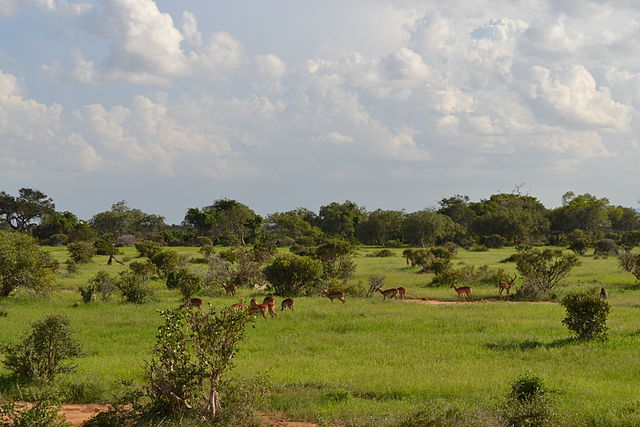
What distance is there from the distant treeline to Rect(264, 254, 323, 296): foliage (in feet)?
153

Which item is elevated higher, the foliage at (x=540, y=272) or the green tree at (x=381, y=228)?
the green tree at (x=381, y=228)

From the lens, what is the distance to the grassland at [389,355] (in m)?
10.6

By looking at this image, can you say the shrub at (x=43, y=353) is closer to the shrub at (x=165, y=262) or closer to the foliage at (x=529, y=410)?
the foliage at (x=529, y=410)

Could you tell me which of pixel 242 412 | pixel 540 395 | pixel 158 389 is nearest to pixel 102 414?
pixel 158 389

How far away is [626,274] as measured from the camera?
123 ft

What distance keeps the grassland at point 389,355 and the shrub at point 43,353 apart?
15.4 inches

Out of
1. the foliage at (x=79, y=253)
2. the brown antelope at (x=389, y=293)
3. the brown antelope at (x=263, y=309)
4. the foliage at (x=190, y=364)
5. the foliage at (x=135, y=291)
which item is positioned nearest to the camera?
the foliage at (x=190, y=364)

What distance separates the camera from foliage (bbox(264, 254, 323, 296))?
29.9m

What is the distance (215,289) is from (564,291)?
17.5m

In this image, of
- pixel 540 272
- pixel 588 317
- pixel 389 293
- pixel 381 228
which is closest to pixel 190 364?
pixel 588 317

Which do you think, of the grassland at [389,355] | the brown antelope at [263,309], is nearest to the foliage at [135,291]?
the grassland at [389,355]

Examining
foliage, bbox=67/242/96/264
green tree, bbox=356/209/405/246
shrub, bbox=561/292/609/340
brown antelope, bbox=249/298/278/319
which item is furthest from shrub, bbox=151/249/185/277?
green tree, bbox=356/209/405/246

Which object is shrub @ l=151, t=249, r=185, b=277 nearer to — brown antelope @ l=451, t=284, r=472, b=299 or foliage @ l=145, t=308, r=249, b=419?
brown antelope @ l=451, t=284, r=472, b=299

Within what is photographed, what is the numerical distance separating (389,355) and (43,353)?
8120 millimetres
